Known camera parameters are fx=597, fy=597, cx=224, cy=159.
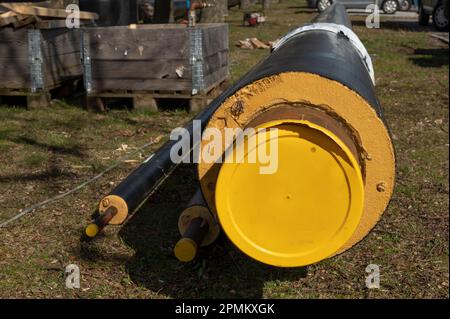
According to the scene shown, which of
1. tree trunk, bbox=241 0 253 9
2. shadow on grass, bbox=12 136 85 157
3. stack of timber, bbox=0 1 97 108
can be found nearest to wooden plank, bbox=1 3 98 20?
stack of timber, bbox=0 1 97 108

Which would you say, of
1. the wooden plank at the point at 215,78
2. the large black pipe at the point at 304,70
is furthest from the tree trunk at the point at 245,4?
the large black pipe at the point at 304,70

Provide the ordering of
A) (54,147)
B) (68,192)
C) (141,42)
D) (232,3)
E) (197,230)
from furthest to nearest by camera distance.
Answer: (232,3) → (141,42) → (54,147) → (68,192) → (197,230)

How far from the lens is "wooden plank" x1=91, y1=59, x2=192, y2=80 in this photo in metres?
6.86

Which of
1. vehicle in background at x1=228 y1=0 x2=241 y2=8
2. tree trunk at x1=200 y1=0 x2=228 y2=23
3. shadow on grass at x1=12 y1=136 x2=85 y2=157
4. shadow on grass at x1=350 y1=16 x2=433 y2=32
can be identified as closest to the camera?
shadow on grass at x1=12 y1=136 x2=85 y2=157

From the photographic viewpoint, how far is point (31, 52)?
6.93 meters

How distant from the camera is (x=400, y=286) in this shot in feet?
11.1

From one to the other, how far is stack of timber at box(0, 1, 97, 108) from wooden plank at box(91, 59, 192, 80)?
2.08 ft

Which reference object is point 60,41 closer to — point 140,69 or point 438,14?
point 140,69

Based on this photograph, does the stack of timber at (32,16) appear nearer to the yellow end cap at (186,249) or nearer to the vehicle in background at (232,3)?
the yellow end cap at (186,249)

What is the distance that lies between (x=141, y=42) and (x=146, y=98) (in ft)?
2.18

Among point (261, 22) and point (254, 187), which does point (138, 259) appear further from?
point (261, 22)

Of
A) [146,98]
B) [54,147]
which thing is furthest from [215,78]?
[54,147]

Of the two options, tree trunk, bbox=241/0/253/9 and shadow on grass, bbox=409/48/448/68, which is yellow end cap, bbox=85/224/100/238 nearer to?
shadow on grass, bbox=409/48/448/68

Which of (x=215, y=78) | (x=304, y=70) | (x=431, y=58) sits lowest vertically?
(x=431, y=58)
